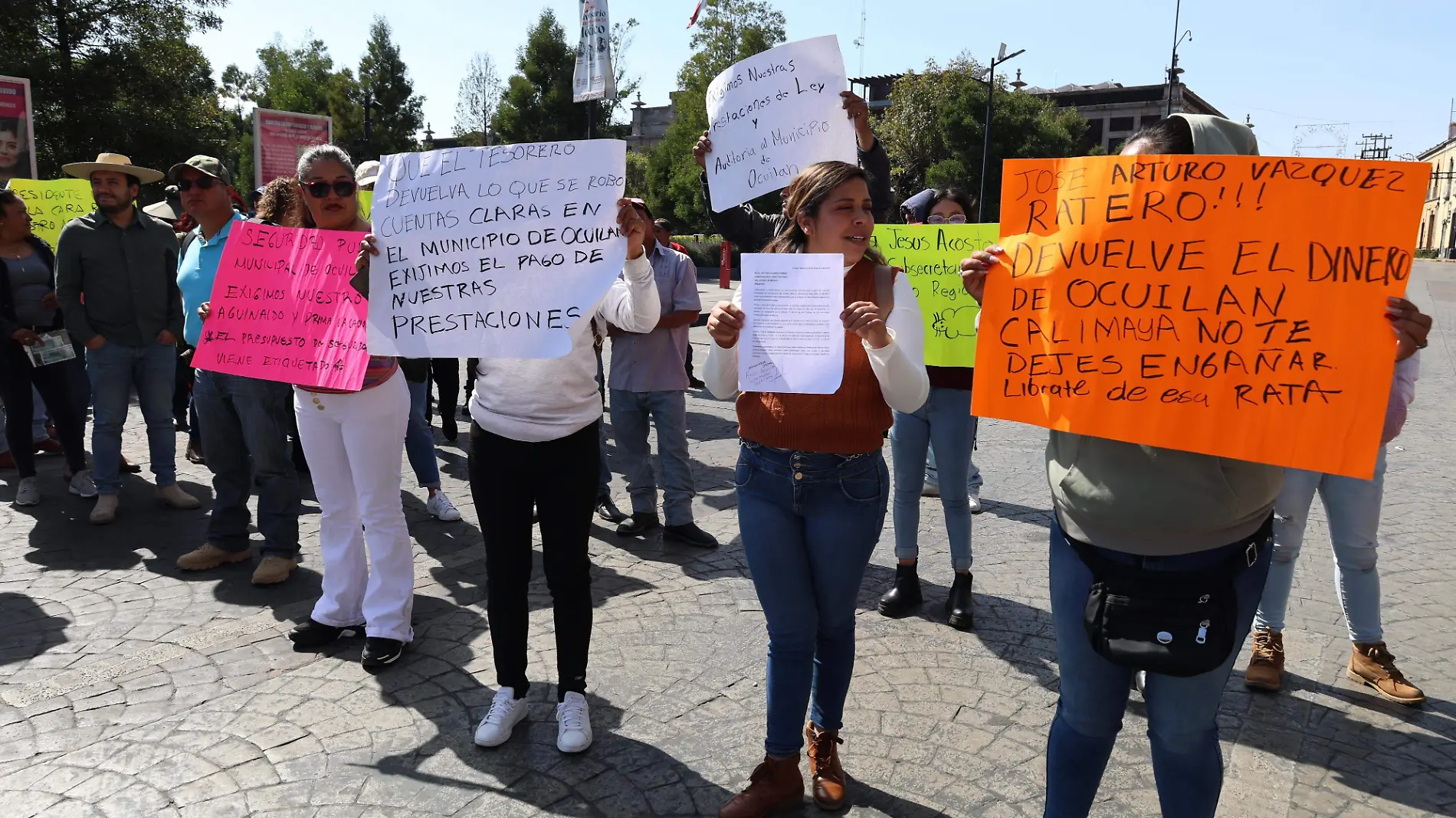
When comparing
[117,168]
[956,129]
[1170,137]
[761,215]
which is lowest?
[761,215]

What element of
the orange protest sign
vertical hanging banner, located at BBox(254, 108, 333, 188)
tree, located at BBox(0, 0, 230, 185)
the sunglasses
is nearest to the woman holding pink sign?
the sunglasses

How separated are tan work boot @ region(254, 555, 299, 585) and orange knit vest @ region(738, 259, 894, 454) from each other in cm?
330

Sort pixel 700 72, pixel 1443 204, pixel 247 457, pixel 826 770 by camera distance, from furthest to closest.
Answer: pixel 1443 204 → pixel 700 72 → pixel 247 457 → pixel 826 770

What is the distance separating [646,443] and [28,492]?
435 centimetres

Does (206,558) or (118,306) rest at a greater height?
(118,306)

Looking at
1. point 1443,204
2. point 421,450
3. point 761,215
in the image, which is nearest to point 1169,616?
point 761,215

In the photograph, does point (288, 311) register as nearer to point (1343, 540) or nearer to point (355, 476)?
point (355, 476)

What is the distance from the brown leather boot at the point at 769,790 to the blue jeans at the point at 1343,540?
6.86 ft

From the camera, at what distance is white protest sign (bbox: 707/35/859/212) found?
12.0 ft

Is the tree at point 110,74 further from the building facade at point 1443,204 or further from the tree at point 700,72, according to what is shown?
the building facade at point 1443,204

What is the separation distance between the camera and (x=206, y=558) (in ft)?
17.2

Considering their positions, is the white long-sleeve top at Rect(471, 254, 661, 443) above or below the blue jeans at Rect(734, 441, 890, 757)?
above

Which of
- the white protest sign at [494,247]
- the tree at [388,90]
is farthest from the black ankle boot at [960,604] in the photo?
the tree at [388,90]

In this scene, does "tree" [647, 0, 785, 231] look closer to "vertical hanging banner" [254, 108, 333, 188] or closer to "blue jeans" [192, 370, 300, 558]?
"vertical hanging banner" [254, 108, 333, 188]
